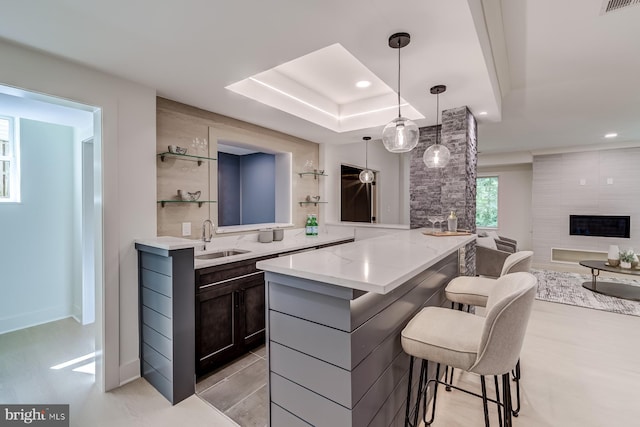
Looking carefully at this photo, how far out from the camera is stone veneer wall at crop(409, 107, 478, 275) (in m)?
3.10

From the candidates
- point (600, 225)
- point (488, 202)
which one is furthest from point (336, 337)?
point (488, 202)

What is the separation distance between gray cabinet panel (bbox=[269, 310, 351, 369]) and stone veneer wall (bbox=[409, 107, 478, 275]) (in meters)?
2.48

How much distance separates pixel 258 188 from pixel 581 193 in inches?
271

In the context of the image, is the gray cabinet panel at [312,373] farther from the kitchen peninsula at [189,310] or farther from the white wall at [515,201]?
the white wall at [515,201]

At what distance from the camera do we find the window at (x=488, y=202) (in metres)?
7.74

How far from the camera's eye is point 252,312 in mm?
2627

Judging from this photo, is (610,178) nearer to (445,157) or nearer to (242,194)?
(445,157)

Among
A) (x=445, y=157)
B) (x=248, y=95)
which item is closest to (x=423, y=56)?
(x=445, y=157)

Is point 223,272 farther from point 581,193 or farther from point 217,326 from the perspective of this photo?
point 581,193

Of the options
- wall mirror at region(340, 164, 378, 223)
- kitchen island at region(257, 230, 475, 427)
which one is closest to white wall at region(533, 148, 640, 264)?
wall mirror at region(340, 164, 378, 223)

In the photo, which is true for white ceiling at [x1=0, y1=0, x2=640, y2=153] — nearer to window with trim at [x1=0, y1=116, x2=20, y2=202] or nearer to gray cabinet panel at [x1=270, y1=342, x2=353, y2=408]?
gray cabinet panel at [x1=270, y1=342, x2=353, y2=408]

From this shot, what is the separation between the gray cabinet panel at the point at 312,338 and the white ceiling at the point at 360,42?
1.56 m

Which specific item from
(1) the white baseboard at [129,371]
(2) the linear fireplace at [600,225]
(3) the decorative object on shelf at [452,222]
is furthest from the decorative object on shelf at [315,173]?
(2) the linear fireplace at [600,225]

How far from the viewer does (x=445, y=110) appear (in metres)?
3.14
